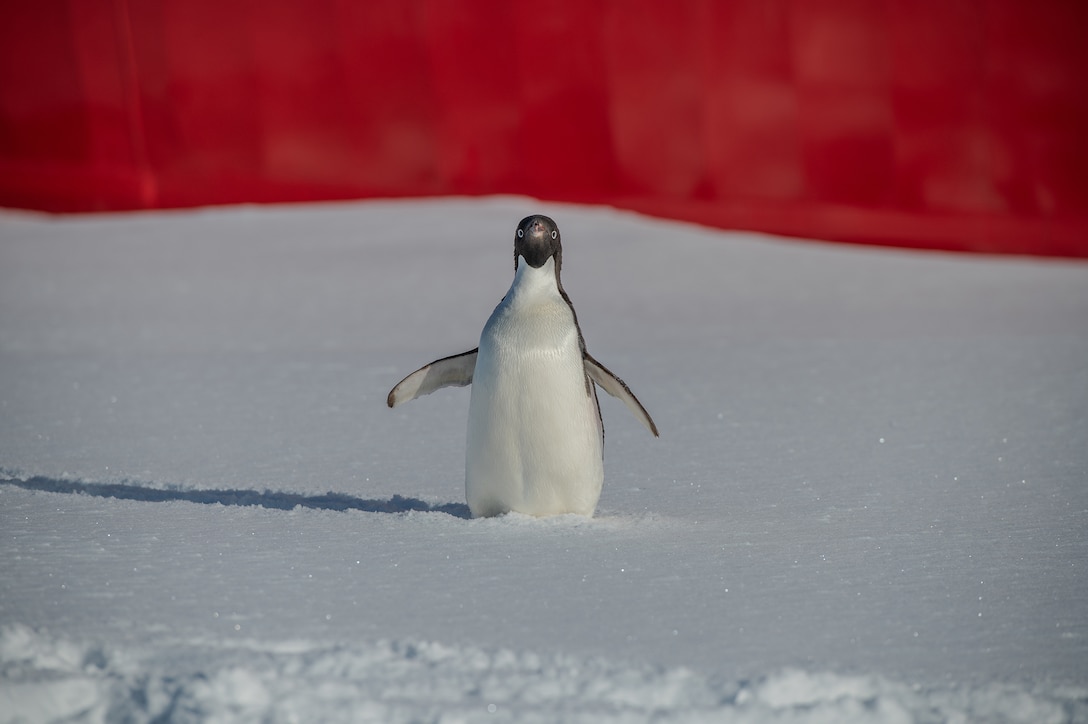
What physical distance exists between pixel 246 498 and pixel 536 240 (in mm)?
1007

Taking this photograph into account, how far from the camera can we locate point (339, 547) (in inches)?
108

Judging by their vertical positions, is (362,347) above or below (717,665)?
below

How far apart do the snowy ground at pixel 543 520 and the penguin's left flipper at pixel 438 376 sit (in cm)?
28

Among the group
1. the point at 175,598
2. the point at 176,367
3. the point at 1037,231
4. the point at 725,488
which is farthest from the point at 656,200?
the point at 175,598

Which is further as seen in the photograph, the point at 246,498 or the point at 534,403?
the point at 246,498

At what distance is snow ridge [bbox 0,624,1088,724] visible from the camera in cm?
195

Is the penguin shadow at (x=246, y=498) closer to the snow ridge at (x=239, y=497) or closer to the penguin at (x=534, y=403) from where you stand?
the snow ridge at (x=239, y=497)

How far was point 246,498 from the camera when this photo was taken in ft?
10.8

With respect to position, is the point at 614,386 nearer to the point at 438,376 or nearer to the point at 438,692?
the point at 438,376

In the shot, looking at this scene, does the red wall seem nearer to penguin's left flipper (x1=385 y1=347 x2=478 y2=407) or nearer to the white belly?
penguin's left flipper (x1=385 y1=347 x2=478 y2=407)

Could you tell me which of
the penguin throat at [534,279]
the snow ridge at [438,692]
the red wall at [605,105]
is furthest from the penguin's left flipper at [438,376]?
the red wall at [605,105]

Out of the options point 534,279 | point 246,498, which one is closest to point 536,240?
point 534,279

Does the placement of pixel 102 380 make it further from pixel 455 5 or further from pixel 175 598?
pixel 455 5

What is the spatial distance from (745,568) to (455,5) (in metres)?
5.99
